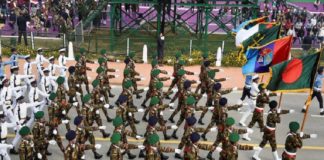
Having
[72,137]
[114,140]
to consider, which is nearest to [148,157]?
[114,140]

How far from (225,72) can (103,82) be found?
782 centimetres

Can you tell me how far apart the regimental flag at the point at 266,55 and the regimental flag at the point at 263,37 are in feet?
Answer: 3.13

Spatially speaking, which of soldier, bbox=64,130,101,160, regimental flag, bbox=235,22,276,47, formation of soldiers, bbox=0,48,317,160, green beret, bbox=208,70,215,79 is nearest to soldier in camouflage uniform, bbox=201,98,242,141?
formation of soldiers, bbox=0,48,317,160

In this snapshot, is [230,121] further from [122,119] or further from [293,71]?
[122,119]

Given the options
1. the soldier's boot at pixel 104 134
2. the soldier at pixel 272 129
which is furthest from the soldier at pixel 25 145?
the soldier at pixel 272 129

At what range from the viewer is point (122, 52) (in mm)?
24875

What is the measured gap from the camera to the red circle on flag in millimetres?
13023

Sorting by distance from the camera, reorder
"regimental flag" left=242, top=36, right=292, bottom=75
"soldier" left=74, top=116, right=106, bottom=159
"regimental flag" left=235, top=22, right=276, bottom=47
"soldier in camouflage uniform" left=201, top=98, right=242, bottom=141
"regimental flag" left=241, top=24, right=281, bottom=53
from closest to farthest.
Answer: "soldier" left=74, top=116, right=106, bottom=159
"soldier in camouflage uniform" left=201, top=98, right=242, bottom=141
"regimental flag" left=242, top=36, right=292, bottom=75
"regimental flag" left=241, top=24, right=281, bottom=53
"regimental flag" left=235, top=22, right=276, bottom=47

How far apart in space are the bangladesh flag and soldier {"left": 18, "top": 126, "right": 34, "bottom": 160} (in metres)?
6.52

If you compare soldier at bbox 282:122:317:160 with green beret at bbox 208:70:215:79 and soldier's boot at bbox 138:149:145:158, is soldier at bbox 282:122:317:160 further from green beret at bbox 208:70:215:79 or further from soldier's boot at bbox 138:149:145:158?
green beret at bbox 208:70:215:79

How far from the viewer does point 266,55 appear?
1515cm

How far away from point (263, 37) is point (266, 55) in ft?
4.52

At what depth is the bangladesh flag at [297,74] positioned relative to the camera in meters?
13.0

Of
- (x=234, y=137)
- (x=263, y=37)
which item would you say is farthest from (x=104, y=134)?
(x=263, y=37)
